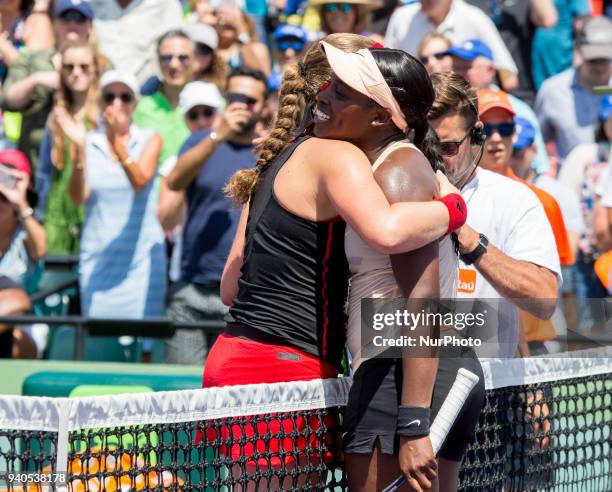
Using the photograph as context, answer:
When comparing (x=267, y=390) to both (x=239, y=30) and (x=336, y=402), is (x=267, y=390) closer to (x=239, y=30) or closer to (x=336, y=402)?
(x=336, y=402)

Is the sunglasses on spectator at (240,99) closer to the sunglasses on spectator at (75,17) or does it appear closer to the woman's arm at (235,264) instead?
the sunglasses on spectator at (75,17)

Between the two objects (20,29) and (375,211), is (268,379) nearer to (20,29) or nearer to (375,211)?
(375,211)

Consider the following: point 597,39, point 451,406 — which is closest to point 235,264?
point 451,406

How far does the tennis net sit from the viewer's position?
324 centimetres

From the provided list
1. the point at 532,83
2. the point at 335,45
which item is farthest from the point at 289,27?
the point at 335,45

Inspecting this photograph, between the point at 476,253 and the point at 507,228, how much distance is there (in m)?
0.54

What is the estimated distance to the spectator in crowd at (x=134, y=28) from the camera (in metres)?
10.0

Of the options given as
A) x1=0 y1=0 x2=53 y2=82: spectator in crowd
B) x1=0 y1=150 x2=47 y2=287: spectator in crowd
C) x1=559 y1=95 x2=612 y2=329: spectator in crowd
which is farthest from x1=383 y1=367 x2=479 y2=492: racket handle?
x1=0 y1=0 x2=53 y2=82: spectator in crowd

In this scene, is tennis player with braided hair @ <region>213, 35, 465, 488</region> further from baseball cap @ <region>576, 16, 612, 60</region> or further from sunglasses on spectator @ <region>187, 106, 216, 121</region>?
baseball cap @ <region>576, 16, 612, 60</region>

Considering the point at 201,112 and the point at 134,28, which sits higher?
the point at 134,28

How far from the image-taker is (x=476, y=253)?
4.48 meters

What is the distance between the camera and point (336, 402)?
12.8ft

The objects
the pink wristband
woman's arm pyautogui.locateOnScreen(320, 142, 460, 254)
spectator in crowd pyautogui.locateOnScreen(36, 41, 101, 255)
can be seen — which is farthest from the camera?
spectator in crowd pyautogui.locateOnScreen(36, 41, 101, 255)

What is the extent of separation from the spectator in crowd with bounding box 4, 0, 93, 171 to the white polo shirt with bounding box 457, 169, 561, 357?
5.53 metres
